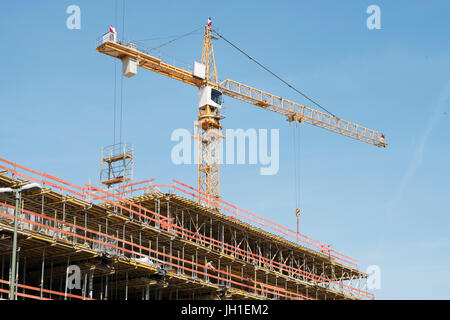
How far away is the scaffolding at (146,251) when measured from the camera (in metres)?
51.8

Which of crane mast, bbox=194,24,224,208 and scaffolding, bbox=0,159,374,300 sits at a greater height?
crane mast, bbox=194,24,224,208

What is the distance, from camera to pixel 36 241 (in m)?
48.7

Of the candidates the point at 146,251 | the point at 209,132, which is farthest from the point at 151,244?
the point at 209,132

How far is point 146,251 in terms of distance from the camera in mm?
65250

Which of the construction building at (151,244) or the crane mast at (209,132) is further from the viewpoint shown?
the crane mast at (209,132)

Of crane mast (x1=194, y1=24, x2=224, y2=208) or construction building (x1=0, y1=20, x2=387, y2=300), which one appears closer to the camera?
construction building (x1=0, y1=20, x2=387, y2=300)

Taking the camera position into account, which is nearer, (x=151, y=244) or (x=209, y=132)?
(x=151, y=244)

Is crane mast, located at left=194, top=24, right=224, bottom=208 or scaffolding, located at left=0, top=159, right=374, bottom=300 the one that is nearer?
Result: scaffolding, located at left=0, top=159, right=374, bottom=300

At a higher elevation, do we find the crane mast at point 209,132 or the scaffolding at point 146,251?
the crane mast at point 209,132

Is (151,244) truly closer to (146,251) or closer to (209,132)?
(146,251)

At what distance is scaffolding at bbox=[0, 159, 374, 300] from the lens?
5178 centimetres

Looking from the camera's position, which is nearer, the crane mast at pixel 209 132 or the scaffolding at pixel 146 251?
the scaffolding at pixel 146 251
